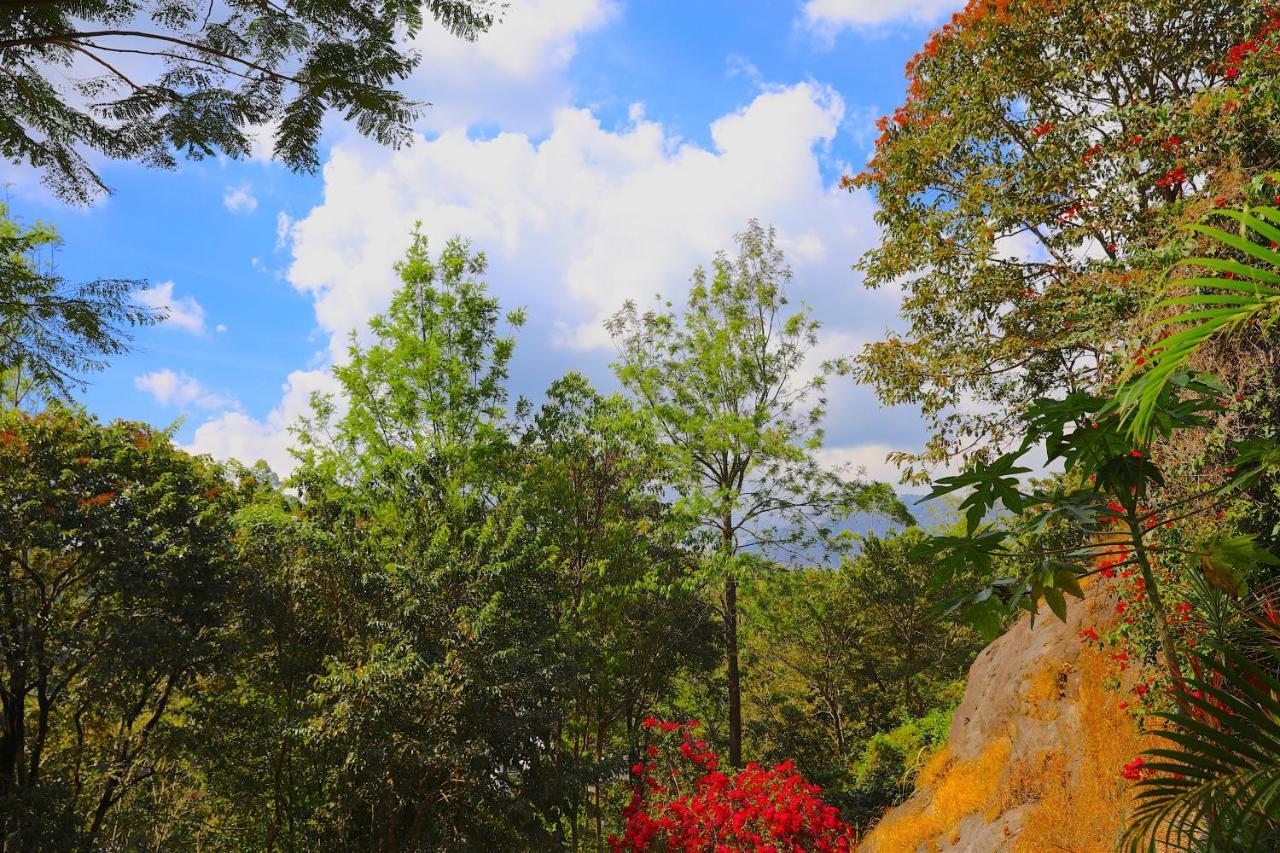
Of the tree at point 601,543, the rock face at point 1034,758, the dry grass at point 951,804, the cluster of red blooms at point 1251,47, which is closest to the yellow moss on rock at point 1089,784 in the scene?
the rock face at point 1034,758

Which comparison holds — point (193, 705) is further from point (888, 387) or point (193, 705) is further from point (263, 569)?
point (888, 387)

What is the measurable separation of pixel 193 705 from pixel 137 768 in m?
1.41

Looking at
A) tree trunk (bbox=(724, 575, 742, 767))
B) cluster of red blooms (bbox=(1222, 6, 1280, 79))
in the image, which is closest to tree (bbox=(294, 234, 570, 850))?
tree trunk (bbox=(724, 575, 742, 767))

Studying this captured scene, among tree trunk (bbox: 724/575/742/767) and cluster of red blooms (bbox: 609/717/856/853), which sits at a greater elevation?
tree trunk (bbox: 724/575/742/767)

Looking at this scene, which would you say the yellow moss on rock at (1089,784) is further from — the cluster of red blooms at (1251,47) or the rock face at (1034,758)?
the cluster of red blooms at (1251,47)

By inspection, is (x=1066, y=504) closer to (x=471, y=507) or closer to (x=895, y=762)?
(x=471, y=507)

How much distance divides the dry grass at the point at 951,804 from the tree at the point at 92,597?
8.51 m

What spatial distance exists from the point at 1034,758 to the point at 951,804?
45.2 inches

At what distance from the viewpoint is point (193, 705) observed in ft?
32.1

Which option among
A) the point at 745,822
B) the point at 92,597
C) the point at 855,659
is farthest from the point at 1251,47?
the point at 855,659

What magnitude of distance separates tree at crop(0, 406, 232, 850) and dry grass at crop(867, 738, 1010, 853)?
8.51 metres

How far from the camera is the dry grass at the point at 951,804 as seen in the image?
294 inches

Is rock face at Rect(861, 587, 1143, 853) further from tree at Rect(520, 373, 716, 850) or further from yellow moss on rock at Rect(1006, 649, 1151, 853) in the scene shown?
tree at Rect(520, 373, 716, 850)

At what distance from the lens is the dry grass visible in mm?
7461
